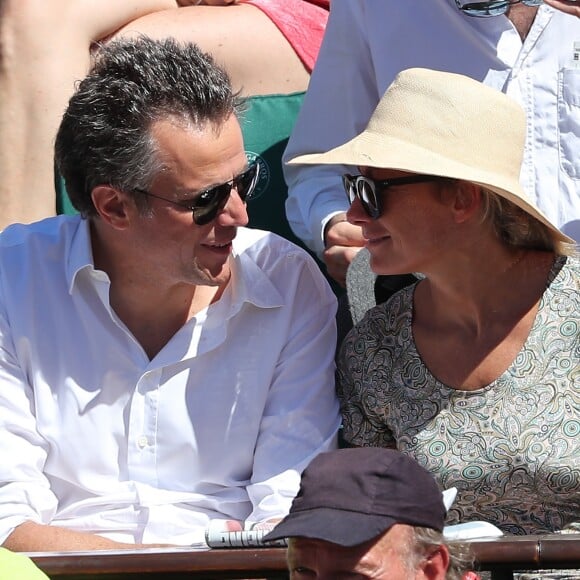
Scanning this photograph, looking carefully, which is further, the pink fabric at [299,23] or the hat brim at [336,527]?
the pink fabric at [299,23]

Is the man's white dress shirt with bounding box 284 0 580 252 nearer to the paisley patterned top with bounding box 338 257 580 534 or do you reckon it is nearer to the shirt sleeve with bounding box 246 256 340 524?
the shirt sleeve with bounding box 246 256 340 524

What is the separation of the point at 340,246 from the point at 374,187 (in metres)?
0.61

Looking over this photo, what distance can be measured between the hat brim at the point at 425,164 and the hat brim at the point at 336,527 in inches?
35.2

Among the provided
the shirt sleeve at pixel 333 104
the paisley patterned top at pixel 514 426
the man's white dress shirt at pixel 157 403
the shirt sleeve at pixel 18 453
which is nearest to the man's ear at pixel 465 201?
the paisley patterned top at pixel 514 426

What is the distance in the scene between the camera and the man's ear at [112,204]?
3131mm

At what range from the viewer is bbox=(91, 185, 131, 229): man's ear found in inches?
123

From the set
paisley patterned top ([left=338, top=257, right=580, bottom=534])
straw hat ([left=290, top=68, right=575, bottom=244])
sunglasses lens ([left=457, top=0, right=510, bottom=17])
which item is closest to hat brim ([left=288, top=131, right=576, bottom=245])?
straw hat ([left=290, top=68, right=575, bottom=244])

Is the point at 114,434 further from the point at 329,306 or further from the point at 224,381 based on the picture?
the point at 329,306

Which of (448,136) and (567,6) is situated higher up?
(567,6)

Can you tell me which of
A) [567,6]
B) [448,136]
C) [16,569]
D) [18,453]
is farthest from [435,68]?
[16,569]

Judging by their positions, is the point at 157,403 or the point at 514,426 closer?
the point at 514,426

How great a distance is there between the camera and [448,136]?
280 cm

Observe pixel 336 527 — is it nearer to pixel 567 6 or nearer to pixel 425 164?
pixel 425 164

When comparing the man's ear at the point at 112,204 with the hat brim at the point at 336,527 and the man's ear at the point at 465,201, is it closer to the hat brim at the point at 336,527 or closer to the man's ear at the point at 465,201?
the man's ear at the point at 465,201
